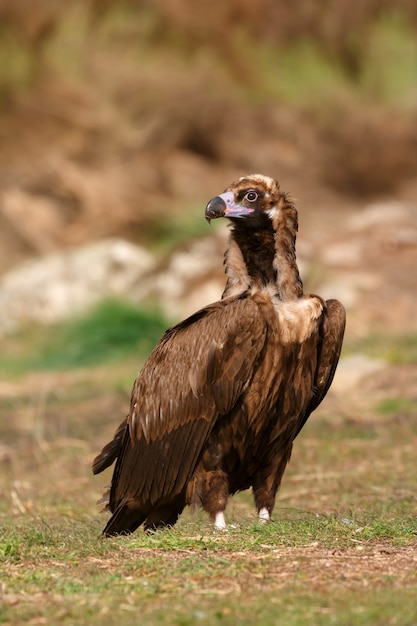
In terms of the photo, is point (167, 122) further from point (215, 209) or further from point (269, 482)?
point (269, 482)

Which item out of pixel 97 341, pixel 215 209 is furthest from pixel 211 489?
pixel 97 341

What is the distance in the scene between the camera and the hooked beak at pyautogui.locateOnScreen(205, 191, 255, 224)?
20.8ft

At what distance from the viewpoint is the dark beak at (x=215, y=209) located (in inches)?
249

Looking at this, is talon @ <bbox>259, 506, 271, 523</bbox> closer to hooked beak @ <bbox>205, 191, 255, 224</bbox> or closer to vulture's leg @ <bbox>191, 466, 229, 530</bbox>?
vulture's leg @ <bbox>191, 466, 229, 530</bbox>

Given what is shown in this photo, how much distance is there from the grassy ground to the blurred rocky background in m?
10.4

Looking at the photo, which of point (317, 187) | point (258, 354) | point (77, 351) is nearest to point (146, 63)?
point (317, 187)

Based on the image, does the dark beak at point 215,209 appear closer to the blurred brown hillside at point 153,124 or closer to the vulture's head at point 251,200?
the vulture's head at point 251,200

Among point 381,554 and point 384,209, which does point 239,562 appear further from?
point 384,209

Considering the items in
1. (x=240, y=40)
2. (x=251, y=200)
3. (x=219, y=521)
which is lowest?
(x=219, y=521)

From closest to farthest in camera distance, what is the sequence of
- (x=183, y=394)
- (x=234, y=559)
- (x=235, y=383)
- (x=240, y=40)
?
(x=234, y=559)
(x=235, y=383)
(x=183, y=394)
(x=240, y=40)

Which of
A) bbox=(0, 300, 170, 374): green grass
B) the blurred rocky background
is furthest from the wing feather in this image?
the blurred rocky background

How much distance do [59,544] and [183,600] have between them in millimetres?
1289

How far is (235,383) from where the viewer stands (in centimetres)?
606

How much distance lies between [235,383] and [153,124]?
1439 centimetres
